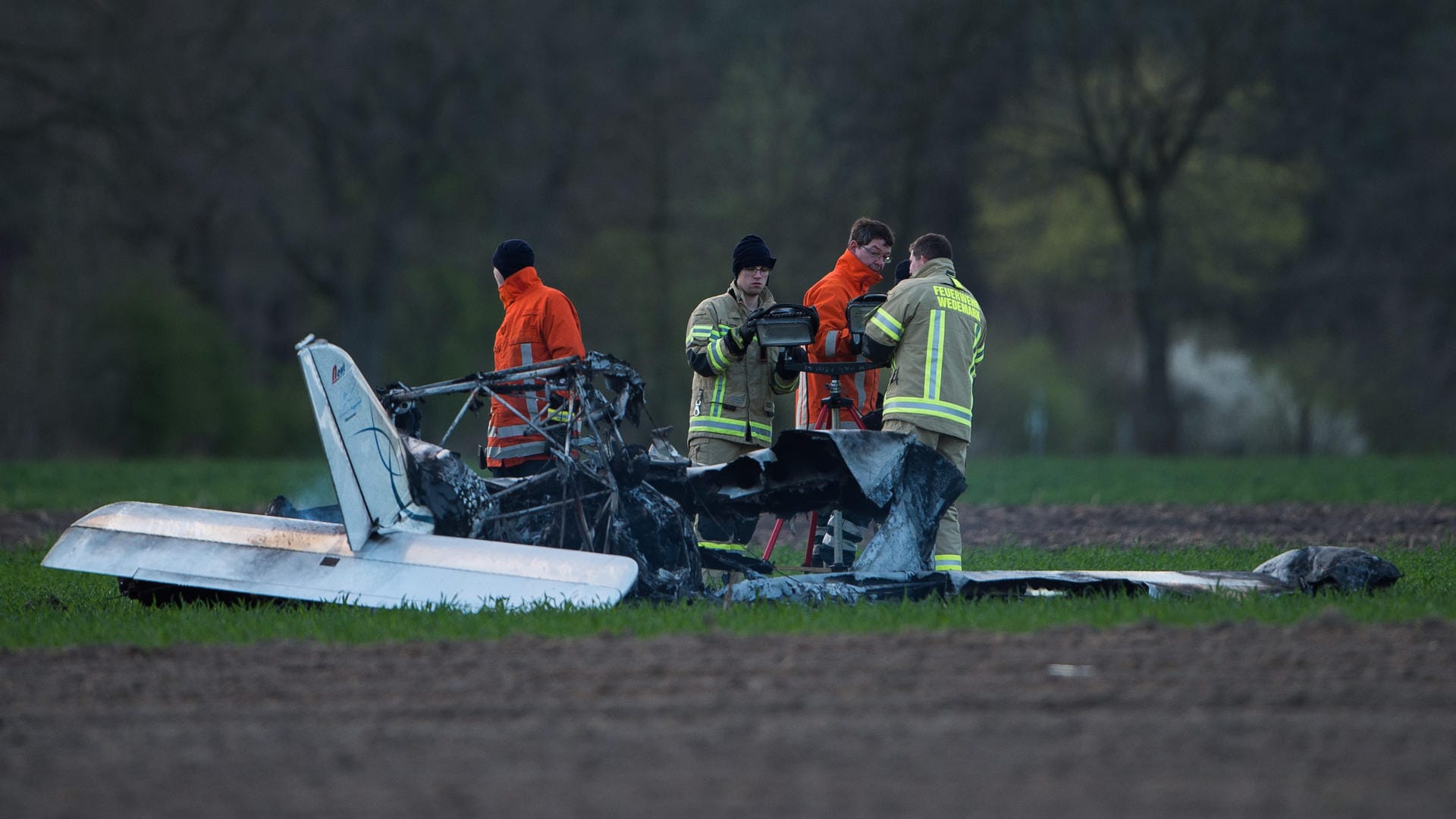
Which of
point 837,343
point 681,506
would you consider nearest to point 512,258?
point 681,506

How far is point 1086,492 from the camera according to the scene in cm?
1775

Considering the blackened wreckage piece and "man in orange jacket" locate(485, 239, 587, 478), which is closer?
the blackened wreckage piece

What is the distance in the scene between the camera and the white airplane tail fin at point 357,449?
26.7 feet

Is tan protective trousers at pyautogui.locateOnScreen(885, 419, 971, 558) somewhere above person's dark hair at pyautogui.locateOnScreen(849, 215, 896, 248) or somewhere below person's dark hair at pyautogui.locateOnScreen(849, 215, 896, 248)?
below

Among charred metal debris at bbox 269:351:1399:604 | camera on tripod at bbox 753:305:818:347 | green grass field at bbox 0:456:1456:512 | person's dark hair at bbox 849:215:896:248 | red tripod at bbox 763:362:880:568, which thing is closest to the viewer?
charred metal debris at bbox 269:351:1399:604

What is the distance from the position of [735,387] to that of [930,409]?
57.7 inches

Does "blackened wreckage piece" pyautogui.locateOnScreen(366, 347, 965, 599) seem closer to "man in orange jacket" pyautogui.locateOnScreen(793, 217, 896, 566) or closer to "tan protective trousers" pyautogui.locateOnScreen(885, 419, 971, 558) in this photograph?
"tan protective trousers" pyautogui.locateOnScreen(885, 419, 971, 558)

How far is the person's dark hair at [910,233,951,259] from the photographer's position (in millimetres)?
9445

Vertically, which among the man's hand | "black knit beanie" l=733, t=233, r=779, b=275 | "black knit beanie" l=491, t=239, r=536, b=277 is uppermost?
"black knit beanie" l=733, t=233, r=779, b=275

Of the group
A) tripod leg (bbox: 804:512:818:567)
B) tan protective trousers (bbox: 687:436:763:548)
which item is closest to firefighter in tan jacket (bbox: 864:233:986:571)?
tripod leg (bbox: 804:512:818:567)

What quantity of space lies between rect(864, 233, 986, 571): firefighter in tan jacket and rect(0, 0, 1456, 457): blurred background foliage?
2213cm

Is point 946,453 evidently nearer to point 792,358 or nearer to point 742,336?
point 792,358

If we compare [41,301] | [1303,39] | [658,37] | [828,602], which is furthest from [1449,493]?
[658,37]

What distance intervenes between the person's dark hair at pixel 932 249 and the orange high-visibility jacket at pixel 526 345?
84.8 inches
